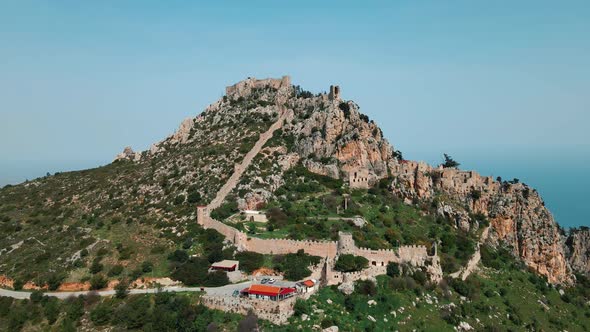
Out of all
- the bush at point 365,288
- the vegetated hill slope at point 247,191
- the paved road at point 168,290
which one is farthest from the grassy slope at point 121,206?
the bush at point 365,288

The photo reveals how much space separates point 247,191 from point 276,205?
4971 millimetres

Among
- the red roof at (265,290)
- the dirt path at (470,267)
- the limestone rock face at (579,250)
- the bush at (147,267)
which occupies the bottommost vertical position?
the limestone rock face at (579,250)

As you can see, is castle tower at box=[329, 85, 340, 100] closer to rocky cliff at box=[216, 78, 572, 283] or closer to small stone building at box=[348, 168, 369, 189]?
rocky cliff at box=[216, 78, 572, 283]

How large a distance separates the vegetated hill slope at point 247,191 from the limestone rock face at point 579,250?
13112 millimetres

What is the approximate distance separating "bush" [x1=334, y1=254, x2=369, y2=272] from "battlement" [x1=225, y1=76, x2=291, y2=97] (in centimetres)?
4922

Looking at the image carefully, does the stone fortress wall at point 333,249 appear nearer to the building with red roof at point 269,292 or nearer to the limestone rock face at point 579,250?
the building with red roof at point 269,292

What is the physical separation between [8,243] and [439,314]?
51278 mm

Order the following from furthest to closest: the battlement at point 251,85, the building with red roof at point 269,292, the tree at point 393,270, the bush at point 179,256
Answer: the battlement at point 251,85 < the bush at point 179,256 < the tree at point 393,270 < the building with red roof at point 269,292

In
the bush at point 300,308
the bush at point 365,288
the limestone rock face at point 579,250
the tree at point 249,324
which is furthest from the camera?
the limestone rock face at point 579,250

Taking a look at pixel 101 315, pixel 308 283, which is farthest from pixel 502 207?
pixel 101 315

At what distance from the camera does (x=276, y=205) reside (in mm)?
61781

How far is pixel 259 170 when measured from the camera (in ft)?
229

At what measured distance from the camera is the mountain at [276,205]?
54.7m

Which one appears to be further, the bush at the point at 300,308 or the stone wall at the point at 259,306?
the bush at the point at 300,308
